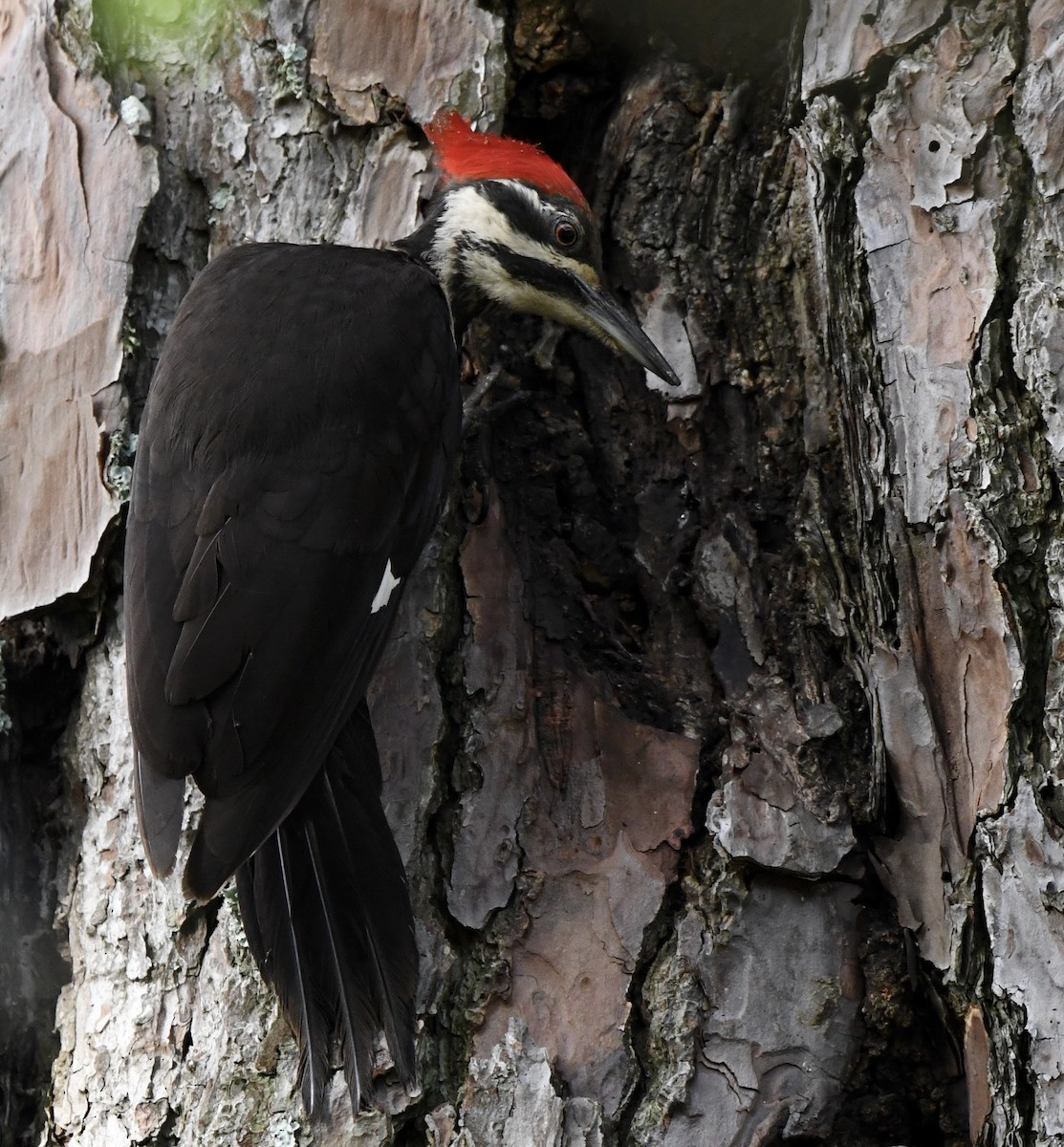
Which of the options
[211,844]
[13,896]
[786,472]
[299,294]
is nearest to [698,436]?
[786,472]

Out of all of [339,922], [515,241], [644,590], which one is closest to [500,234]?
[515,241]

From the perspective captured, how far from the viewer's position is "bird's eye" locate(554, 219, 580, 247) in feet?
7.44

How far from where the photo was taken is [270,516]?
74.4 inches

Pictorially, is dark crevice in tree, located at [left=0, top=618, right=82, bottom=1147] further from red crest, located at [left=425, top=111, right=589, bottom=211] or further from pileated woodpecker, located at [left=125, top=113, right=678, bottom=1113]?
red crest, located at [left=425, top=111, right=589, bottom=211]

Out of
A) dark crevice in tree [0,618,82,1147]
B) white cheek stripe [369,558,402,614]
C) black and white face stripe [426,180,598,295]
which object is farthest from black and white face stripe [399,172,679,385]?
dark crevice in tree [0,618,82,1147]

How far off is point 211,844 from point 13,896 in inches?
23.8

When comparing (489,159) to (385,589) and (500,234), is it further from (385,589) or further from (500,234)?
(385,589)

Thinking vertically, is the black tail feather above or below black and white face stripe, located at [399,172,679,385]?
below

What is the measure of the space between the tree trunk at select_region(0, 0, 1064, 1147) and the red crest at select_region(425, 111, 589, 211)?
0.15 ft

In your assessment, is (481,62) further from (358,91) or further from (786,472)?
(786,472)

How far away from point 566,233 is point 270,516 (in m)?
0.79

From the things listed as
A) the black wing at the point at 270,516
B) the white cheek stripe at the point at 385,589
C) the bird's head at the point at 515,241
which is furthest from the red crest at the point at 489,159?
the white cheek stripe at the point at 385,589

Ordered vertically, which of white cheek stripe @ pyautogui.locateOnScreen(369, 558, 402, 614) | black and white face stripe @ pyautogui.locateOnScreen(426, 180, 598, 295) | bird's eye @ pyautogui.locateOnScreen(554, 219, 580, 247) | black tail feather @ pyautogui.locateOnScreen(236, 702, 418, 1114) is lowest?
black tail feather @ pyautogui.locateOnScreen(236, 702, 418, 1114)

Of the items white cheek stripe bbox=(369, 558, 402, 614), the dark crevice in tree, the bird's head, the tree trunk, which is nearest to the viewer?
the tree trunk
